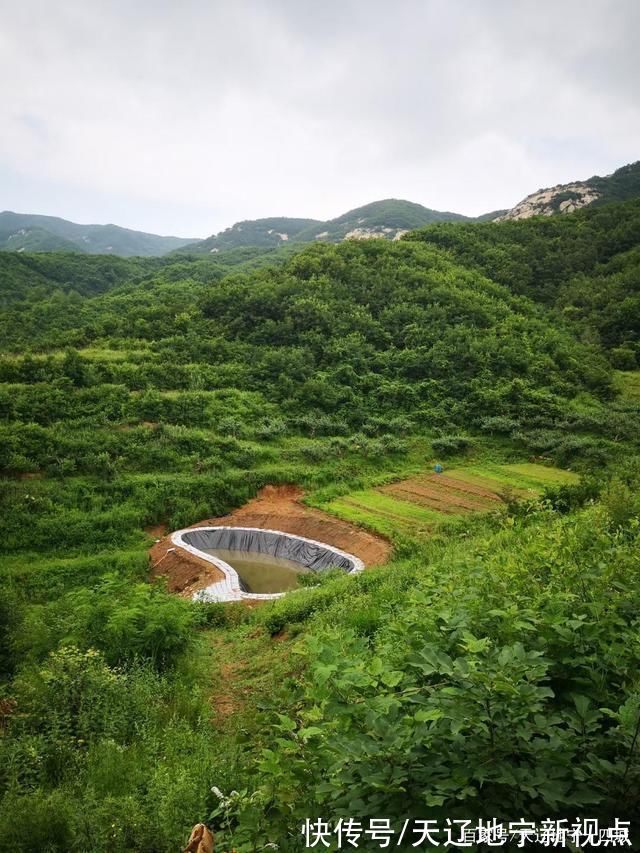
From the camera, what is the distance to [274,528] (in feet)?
65.4

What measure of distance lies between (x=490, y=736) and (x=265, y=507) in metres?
20.1

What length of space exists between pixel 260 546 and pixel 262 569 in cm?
136

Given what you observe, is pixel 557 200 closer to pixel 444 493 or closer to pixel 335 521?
pixel 444 493

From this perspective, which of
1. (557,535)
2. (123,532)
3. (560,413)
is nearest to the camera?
(557,535)

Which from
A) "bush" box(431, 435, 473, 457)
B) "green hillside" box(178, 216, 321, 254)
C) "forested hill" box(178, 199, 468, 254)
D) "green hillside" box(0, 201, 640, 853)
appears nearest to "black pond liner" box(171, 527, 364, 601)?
"green hillside" box(0, 201, 640, 853)

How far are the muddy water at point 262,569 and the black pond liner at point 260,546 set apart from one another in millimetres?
176

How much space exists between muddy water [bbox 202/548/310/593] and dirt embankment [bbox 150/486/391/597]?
140 cm

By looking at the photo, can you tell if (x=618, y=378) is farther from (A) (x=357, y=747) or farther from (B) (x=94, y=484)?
(A) (x=357, y=747)

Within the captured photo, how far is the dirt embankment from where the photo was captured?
52.5 ft

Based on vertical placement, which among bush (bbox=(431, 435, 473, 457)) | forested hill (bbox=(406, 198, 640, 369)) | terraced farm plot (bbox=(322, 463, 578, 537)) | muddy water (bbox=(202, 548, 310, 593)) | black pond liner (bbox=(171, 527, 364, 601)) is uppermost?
forested hill (bbox=(406, 198, 640, 369))

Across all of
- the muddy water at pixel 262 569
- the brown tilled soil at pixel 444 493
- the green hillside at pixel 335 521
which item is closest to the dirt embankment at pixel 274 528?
the green hillside at pixel 335 521

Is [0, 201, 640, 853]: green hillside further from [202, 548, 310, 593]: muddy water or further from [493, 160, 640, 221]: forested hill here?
[493, 160, 640, 221]: forested hill

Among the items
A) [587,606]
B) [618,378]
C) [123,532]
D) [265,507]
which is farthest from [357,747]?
[618,378]

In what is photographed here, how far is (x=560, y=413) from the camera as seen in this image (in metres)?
30.2
